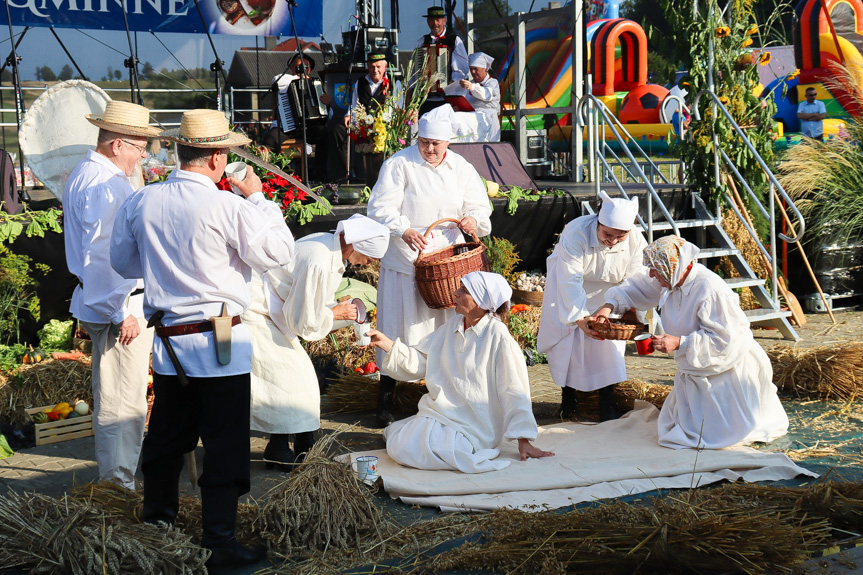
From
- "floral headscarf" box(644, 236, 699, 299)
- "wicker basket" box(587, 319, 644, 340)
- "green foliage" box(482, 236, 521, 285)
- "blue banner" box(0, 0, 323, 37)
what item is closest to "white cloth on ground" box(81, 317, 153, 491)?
"wicker basket" box(587, 319, 644, 340)

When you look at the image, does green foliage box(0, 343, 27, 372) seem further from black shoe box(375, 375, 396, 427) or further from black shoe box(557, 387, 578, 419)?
black shoe box(557, 387, 578, 419)

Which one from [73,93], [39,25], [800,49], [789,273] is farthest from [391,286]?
[800,49]

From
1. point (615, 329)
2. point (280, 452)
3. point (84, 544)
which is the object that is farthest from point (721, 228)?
point (84, 544)

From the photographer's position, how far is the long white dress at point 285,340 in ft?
16.3

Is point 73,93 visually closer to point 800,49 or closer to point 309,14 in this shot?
point 309,14

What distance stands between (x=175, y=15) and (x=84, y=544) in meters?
9.21

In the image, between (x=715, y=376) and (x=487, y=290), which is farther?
(x=715, y=376)

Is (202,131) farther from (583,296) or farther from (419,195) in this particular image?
(583,296)

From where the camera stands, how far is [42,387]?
6.32 metres

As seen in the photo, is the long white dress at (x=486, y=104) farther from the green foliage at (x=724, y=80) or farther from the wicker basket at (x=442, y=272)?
the wicker basket at (x=442, y=272)

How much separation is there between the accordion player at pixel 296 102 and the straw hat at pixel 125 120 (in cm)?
519

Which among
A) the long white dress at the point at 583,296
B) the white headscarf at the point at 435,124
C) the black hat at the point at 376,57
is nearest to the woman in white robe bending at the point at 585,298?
the long white dress at the point at 583,296

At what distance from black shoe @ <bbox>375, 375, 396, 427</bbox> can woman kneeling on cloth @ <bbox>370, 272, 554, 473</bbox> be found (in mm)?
859

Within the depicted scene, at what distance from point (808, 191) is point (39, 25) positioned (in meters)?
8.90
